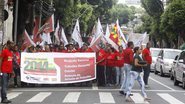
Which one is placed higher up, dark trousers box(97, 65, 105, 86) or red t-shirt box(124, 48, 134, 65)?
red t-shirt box(124, 48, 134, 65)

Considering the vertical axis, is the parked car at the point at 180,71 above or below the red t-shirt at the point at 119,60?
below

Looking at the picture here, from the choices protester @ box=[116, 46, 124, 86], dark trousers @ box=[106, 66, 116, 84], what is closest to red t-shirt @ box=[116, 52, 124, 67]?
protester @ box=[116, 46, 124, 86]

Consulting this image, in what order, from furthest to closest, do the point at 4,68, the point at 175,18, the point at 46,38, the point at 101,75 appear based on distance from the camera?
the point at 175,18, the point at 46,38, the point at 101,75, the point at 4,68

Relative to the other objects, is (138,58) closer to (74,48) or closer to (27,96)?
(27,96)

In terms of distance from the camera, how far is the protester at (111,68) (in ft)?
69.0

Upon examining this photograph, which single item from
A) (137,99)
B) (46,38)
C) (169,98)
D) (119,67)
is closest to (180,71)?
(119,67)

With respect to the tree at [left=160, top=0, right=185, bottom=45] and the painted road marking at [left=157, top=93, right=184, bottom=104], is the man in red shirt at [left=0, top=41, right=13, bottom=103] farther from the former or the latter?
the tree at [left=160, top=0, right=185, bottom=45]

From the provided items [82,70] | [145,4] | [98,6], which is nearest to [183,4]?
[145,4]

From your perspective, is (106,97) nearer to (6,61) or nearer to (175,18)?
(6,61)

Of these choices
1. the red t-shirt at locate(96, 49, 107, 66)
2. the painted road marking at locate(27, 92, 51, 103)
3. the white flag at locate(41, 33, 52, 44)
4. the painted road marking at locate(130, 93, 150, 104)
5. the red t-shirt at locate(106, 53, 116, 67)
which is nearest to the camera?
the painted road marking at locate(130, 93, 150, 104)

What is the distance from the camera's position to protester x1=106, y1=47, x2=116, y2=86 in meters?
21.0

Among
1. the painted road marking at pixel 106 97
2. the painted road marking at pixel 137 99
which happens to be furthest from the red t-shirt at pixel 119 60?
the painted road marking at pixel 137 99

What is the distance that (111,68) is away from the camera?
2133 cm

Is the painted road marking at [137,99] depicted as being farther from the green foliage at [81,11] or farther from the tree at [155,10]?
the tree at [155,10]
